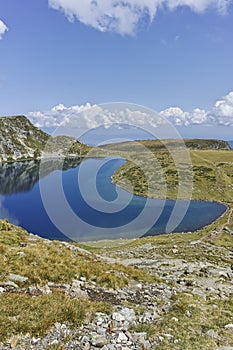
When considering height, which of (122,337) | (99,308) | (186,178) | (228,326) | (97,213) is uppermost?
(186,178)

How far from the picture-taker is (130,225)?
2908 inches

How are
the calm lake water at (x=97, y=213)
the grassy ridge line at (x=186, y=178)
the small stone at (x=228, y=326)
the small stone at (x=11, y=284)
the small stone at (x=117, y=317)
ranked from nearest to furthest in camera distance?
the small stone at (x=117, y=317)
the small stone at (x=228, y=326)
the small stone at (x=11, y=284)
the calm lake water at (x=97, y=213)
the grassy ridge line at (x=186, y=178)

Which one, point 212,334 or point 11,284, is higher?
point 212,334

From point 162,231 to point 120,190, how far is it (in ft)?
190

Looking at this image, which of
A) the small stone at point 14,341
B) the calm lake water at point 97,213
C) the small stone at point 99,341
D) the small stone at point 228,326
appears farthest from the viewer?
the calm lake water at point 97,213

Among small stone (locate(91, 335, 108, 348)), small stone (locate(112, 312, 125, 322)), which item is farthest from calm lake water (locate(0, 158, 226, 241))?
small stone (locate(91, 335, 108, 348))

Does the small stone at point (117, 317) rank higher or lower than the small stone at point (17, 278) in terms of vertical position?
higher

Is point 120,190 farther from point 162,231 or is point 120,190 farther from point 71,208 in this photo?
point 162,231

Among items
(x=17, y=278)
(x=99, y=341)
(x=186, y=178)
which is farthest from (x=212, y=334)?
(x=186, y=178)

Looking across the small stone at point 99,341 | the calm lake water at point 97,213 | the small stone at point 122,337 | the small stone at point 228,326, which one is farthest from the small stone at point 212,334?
the calm lake water at point 97,213

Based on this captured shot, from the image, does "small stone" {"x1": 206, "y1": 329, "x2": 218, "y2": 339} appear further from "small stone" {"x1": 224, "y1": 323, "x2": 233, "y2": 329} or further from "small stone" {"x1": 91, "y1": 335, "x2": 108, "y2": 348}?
"small stone" {"x1": 91, "y1": 335, "x2": 108, "y2": 348}

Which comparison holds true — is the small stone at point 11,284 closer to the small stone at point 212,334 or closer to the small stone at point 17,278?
the small stone at point 17,278

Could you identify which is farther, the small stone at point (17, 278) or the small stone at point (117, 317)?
the small stone at point (17, 278)

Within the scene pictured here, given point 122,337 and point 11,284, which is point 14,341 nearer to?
point 122,337
